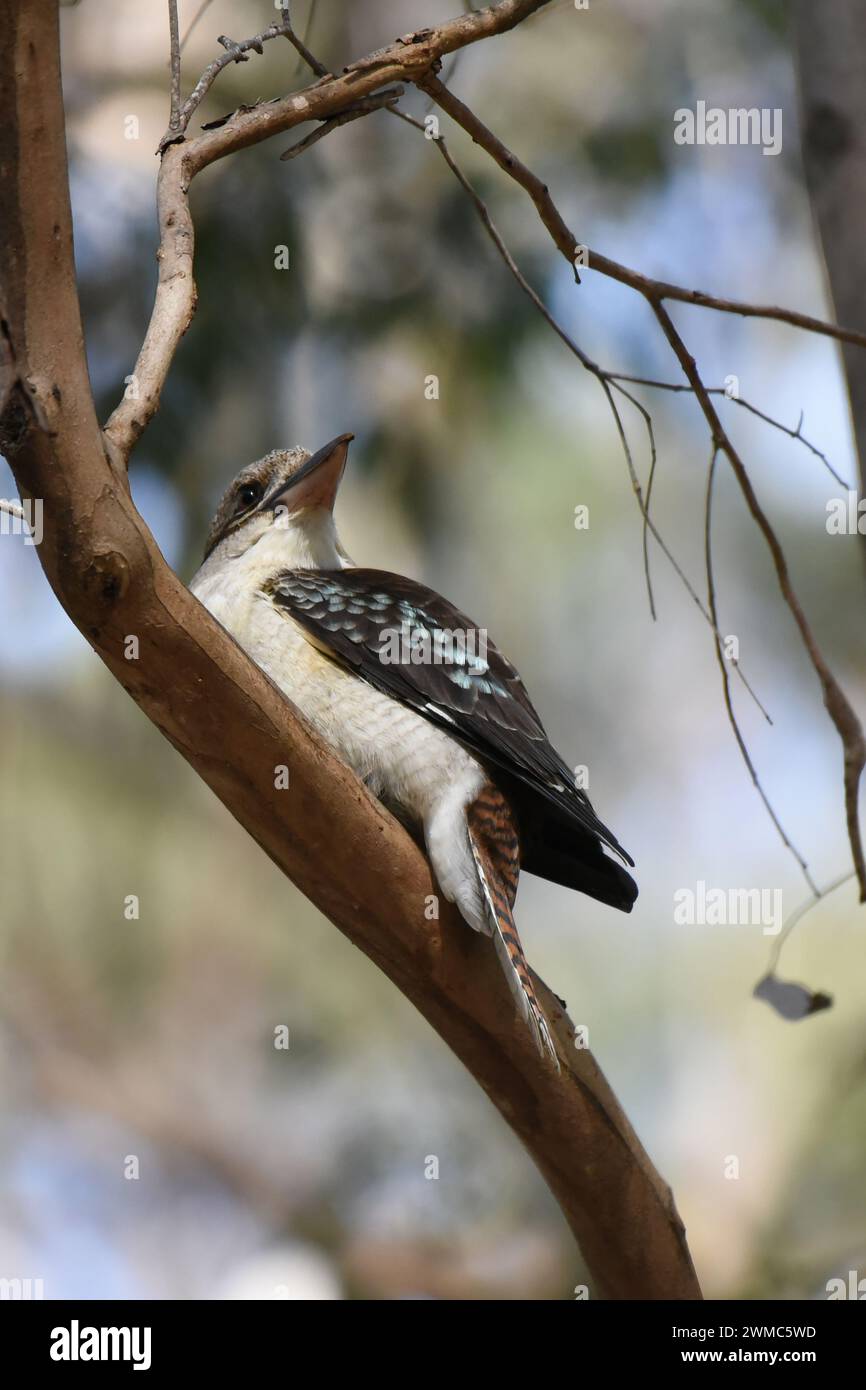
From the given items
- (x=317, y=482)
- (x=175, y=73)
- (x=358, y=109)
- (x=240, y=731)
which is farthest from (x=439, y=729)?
(x=175, y=73)

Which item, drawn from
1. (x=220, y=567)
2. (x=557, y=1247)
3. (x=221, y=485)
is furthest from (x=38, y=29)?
(x=557, y=1247)

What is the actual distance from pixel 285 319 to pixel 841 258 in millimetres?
2416

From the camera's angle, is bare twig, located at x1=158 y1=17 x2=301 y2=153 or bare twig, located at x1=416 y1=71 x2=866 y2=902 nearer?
bare twig, located at x1=416 y1=71 x2=866 y2=902

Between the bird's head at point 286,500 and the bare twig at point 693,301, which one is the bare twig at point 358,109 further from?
the bird's head at point 286,500

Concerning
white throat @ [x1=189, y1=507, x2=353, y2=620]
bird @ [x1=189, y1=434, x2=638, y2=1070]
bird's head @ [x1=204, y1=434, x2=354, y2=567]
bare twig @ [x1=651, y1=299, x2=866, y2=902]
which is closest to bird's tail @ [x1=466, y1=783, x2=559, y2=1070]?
bird @ [x1=189, y1=434, x2=638, y2=1070]

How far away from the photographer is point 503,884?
2.12 meters

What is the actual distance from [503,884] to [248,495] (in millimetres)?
1219

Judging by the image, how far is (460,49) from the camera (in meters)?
2.04

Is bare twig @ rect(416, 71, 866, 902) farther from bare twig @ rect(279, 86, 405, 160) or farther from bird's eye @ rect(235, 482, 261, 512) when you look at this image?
bird's eye @ rect(235, 482, 261, 512)

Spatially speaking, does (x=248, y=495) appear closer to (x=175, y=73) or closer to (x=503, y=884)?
(x=175, y=73)

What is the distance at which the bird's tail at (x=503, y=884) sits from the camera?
6.36 feet

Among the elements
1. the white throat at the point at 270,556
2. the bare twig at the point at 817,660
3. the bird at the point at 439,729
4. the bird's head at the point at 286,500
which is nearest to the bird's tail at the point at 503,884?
the bird at the point at 439,729

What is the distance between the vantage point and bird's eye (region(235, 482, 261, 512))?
9.64ft
